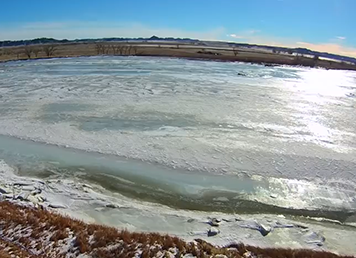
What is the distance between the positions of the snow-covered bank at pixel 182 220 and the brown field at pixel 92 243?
31 cm

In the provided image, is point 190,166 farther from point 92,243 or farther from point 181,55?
point 181,55

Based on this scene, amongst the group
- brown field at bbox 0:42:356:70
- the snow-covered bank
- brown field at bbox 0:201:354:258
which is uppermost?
brown field at bbox 0:42:356:70

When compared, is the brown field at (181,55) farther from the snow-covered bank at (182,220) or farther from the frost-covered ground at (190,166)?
the snow-covered bank at (182,220)

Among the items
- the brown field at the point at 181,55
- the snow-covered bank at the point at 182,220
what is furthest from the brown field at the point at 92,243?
the brown field at the point at 181,55

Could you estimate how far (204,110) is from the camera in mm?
12609

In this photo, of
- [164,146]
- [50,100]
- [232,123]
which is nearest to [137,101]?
[50,100]

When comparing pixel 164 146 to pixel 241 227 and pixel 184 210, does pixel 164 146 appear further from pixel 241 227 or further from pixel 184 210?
pixel 241 227

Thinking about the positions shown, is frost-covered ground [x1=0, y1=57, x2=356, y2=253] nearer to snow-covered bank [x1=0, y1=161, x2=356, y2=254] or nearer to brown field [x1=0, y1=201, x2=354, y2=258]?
snow-covered bank [x1=0, y1=161, x2=356, y2=254]

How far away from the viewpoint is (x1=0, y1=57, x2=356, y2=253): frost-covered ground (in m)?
5.24

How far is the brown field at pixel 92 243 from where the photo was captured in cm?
399

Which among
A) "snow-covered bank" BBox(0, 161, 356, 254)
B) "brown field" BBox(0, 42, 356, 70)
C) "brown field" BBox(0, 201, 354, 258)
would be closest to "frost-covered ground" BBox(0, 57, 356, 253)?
"snow-covered bank" BBox(0, 161, 356, 254)

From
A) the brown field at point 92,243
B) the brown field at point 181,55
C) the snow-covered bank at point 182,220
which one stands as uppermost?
the brown field at point 181,55

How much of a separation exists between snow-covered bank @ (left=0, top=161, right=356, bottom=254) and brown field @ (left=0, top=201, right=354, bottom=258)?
1.02ft

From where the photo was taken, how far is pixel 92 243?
13.7ft
